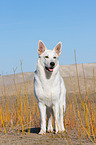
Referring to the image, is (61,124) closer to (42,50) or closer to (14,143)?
(14,143)

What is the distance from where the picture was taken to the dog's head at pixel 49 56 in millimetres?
3117

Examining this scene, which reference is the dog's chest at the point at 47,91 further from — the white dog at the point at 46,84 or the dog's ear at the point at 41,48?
the dog's ear at the point at 41,48

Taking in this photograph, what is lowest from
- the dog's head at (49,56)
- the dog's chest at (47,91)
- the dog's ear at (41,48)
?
the dog's chest at (47,91)

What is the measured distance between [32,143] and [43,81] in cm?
93

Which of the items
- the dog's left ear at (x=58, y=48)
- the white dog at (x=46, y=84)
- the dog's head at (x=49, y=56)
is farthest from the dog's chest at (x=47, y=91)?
the dog's left ear at (x=58, y=48)

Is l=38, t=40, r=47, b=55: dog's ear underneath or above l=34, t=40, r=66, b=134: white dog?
above

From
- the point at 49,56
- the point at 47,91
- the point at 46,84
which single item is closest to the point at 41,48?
the point at 49,56

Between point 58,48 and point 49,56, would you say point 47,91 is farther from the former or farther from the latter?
point 58,48

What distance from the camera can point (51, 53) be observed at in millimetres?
3234

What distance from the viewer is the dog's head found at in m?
3.12

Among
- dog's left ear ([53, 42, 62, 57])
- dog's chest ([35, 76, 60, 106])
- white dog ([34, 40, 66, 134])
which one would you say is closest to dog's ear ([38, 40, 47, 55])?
white dog ([34, 40, 66, 134])

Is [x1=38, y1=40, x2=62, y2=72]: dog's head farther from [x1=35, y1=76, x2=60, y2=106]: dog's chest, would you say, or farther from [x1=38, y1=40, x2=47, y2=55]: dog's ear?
[x1=35, y1=76, x2=60, y2=106]: dog's chest

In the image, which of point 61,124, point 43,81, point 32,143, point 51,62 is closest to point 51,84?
point 43,81

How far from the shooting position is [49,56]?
3189 millimetres
